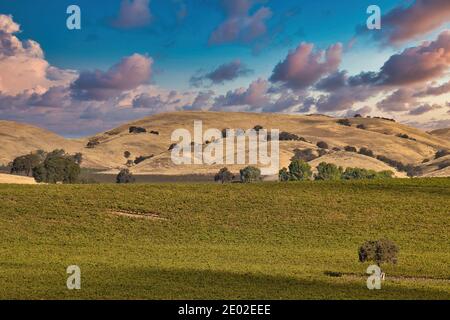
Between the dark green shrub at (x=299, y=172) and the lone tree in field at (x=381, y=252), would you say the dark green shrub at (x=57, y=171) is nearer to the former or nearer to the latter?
the dark green shrub at (x=299, y=172)

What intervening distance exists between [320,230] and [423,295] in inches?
1237

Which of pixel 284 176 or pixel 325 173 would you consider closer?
pixel 325 173

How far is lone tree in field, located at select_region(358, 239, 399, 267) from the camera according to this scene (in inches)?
1769

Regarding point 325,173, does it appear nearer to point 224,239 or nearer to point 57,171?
point 57,171

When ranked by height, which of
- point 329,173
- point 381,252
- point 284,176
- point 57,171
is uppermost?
point 329,173

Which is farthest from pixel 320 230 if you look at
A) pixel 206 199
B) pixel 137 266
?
pixel 137 266

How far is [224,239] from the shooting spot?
207 ft

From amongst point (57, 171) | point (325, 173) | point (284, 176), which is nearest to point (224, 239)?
point (57, 171)

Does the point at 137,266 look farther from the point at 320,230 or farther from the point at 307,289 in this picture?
the point at 320,230

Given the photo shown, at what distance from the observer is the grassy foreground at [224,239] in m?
37.0

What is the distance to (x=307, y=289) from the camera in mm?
36250

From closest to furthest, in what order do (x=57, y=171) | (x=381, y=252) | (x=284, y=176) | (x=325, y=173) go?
(x=381, y=252) < (x=57, y=171) < (x=325, y=173) < (x=284, y=176)

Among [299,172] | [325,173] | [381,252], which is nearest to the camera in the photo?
[381,252]

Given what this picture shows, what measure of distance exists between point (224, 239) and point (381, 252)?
21815 millimetres
